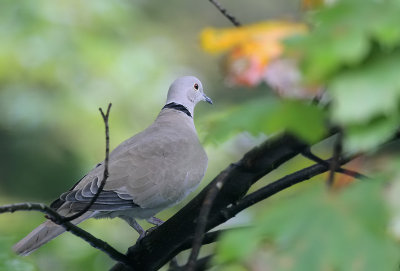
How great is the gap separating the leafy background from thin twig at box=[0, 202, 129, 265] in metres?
0.07

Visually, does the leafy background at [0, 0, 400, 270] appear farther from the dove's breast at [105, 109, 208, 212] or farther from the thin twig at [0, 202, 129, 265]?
the dove's breast at [105, 109, 208, 212]

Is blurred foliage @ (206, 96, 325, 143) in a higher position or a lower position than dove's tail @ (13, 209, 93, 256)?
lower

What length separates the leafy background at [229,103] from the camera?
2.31ft

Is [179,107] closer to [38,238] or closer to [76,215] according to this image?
[38,238]

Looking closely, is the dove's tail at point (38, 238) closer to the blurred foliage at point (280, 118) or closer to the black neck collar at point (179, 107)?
the black neck collar at point (179, 107)

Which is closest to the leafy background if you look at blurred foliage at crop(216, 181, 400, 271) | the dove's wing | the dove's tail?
blurred foliage at crop(216, 181, 400, 271)

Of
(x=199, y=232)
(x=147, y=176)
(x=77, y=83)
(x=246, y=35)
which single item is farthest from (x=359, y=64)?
(x=77, y=83)

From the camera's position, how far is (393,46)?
718 mm

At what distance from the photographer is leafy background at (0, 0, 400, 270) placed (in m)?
0.70

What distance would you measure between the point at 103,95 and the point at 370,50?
11.9 ft

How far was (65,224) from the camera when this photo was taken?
4.48 ft

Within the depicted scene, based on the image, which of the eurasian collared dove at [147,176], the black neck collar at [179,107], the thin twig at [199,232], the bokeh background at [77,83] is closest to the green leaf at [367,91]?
the thin twig at [199,232]

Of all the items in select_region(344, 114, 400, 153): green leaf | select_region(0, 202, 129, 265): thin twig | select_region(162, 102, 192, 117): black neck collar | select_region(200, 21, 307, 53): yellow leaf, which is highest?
select_region(162, 102, 192, 117): black neck collar

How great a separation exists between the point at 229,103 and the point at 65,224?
196 cm
